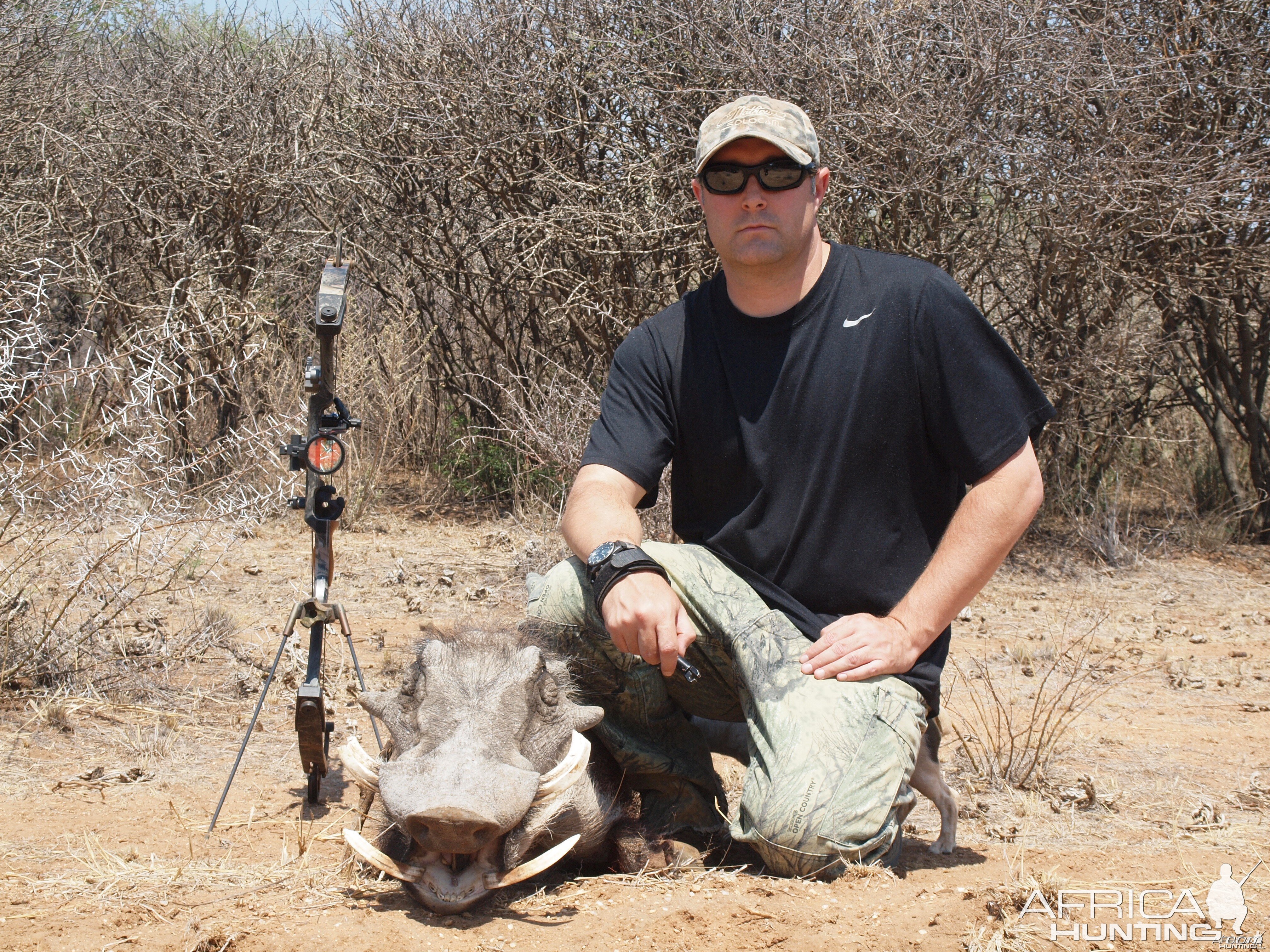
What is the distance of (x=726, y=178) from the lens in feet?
10.1

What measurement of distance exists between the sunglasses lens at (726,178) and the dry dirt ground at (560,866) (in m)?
1.79

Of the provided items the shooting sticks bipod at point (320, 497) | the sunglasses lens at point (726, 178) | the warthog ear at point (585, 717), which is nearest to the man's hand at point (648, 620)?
the warthog ear at point (585, 717)

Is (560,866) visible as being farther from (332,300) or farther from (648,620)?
(332,300)

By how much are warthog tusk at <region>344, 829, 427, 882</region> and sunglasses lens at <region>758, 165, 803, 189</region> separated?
76.4 inches

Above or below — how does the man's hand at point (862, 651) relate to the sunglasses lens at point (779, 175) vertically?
below

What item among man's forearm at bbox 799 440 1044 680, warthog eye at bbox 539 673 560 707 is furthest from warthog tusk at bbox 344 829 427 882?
man's forearm at bbox 799 440 1044 680

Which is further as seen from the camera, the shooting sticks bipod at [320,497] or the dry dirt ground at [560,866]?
the shooting sticks bipod at [320,497]

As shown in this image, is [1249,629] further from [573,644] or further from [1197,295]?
[573,644]

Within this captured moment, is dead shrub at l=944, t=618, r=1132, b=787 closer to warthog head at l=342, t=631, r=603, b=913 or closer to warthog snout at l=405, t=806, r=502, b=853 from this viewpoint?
warthog head at l=342, t=631, r=603, b=913

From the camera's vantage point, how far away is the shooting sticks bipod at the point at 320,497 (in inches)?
122

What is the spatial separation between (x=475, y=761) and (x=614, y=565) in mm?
666

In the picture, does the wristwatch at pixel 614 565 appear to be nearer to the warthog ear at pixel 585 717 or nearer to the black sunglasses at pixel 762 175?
the warthog ear at pixel 585 717

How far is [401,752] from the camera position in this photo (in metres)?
2.42

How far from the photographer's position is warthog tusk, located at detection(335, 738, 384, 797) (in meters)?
2.32
